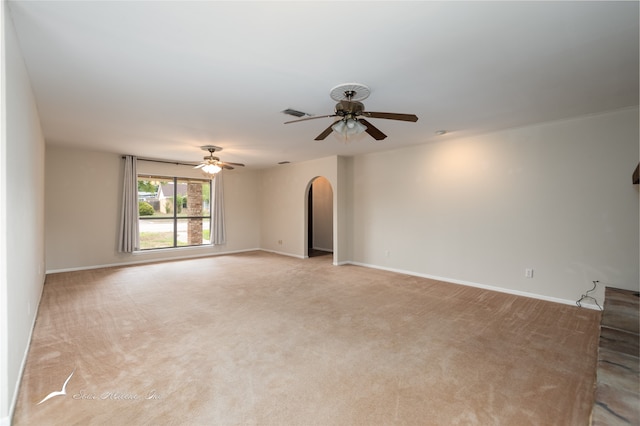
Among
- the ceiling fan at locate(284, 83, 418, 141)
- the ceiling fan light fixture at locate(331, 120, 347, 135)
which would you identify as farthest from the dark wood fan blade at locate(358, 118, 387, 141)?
the ceiling fan light fixture at locate(331, 120, 347, 135)

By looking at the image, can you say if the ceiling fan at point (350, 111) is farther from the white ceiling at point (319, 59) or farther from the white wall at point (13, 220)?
the white wall at point (13, 220)

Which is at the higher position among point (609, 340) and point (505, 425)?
point (609, 340)

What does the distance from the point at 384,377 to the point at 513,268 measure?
3.29 metres

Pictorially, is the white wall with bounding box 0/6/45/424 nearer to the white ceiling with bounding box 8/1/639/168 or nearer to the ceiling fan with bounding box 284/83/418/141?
the white ceiling with bounding box 8/1/639/168

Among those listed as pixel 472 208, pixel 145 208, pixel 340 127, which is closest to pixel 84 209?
pixel 145 208

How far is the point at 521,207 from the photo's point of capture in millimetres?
4340

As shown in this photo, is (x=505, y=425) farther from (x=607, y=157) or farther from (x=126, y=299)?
(x=126, y=299)

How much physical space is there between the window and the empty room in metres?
0.67

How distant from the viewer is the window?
7066 millimetres

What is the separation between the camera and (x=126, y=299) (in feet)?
13.5

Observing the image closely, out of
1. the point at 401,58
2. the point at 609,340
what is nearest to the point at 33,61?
the point at 401,58

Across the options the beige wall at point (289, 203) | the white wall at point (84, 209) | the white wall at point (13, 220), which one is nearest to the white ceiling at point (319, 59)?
the white wall at point (13, 220)

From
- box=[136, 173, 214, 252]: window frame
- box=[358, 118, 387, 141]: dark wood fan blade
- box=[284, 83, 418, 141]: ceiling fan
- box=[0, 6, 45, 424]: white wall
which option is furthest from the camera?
box=[136, 173, 214, 252]: window frame

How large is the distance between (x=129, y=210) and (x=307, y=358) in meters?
5.81
